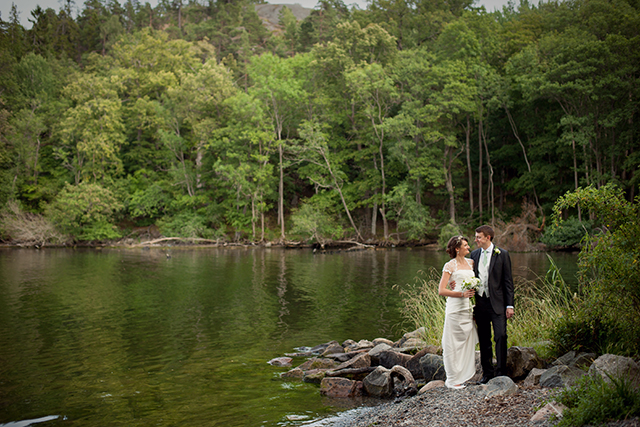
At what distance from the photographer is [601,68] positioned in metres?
32.8

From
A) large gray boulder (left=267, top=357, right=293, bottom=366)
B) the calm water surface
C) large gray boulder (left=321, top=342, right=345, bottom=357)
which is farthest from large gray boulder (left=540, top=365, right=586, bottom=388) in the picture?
large gray boulder (left=267, top=357, right=293, bottom=366)

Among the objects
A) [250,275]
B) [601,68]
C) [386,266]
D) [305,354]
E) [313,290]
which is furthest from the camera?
[601,68]

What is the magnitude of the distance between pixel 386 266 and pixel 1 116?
3999 cm

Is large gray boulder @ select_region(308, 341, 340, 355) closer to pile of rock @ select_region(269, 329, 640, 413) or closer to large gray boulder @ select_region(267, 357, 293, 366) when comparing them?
pile of rock @ select_region(269, 329, 640, 413)

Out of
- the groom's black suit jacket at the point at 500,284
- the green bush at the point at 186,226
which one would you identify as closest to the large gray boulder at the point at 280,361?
the groom's black suit jacket at the point at 500,284

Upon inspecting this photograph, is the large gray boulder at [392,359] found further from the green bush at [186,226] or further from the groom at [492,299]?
the green bush at [186,226]

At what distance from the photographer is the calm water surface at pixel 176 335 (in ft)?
24.6

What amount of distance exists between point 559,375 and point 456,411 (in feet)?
5.03

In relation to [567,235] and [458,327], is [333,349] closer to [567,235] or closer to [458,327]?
[458,327]

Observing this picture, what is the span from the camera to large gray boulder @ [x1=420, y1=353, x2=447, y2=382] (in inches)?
314

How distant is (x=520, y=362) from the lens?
6930 mm

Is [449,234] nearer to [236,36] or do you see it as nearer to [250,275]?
[250,275]

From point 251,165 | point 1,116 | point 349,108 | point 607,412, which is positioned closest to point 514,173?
point 349,108

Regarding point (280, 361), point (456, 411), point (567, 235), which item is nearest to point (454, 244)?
point (456, 411)
